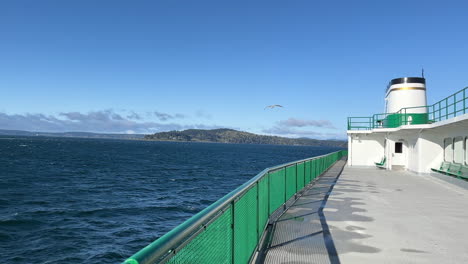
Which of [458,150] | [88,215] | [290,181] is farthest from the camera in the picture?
[88,215]

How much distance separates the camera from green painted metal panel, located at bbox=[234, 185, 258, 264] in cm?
443

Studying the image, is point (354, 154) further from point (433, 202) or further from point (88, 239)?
point (88, 239)

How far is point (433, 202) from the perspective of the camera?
11.2 meters

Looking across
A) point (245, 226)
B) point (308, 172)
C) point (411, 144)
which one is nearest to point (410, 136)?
point (411, 144)

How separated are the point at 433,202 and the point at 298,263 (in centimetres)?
811

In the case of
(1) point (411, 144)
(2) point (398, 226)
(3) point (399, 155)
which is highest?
(1) point (411, 144)

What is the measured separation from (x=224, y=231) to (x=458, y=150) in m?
17.8

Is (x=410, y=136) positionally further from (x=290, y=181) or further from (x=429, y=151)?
(x=290, y=181)

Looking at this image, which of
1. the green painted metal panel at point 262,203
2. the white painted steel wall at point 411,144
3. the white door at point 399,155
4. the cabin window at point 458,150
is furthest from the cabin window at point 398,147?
the green painted metal panel at point 262,203

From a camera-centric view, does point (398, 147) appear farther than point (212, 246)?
Yes

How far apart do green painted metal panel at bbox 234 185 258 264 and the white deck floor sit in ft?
4.77

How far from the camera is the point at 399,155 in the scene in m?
26.2

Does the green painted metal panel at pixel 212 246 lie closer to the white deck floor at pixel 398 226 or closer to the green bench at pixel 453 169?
the white deck floor at pixel 398 226

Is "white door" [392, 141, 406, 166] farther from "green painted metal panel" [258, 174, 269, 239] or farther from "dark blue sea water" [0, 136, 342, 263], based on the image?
"green painted metal panel" [258, 174, 269, 239]
